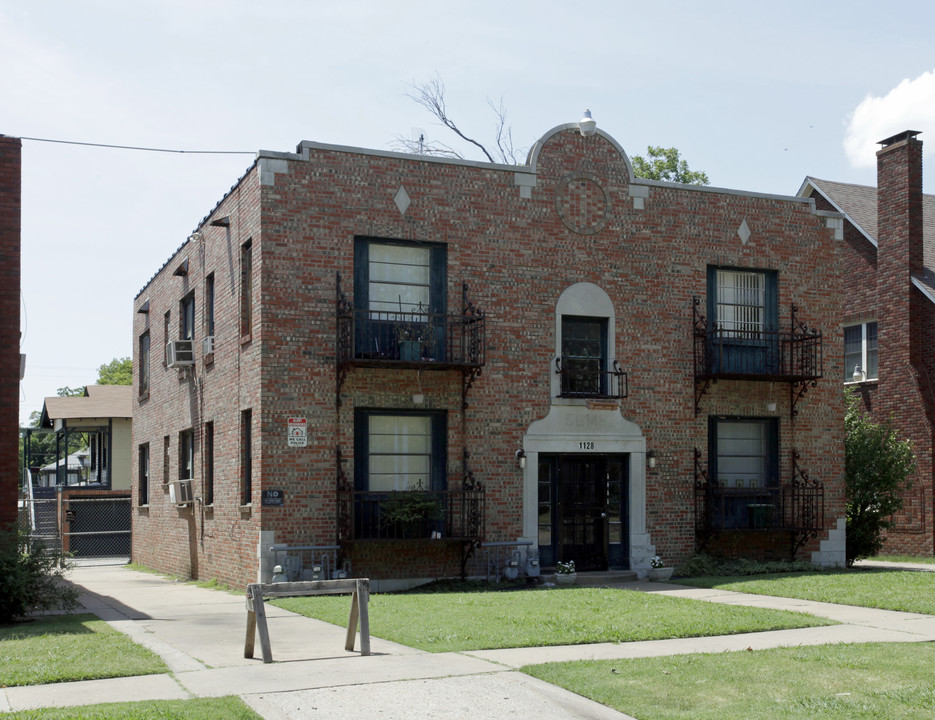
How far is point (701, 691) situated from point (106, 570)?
2089cm

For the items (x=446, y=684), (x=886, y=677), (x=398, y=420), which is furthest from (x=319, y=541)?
(x=886, y=677)

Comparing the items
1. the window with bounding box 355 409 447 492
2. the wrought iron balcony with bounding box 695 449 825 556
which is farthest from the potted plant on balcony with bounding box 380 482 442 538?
the wrought iron balcony with bounding box 695 449 825 556

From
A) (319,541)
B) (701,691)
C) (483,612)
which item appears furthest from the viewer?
(319,541)

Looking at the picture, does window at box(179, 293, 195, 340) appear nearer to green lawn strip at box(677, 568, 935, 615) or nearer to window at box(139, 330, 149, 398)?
window at box(139, 330, 149, 398)

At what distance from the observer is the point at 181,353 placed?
22078 millimetres

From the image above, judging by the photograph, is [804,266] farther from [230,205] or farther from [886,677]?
[886,677]

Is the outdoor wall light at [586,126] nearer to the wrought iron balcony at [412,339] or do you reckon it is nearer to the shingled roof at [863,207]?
the wrought iron balcony at [412,339]

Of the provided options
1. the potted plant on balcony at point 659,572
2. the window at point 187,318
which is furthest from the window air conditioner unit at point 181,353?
the potted plant on balcony at point 659,572

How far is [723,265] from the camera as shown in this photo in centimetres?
1991

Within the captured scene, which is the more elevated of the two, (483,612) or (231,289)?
(231,289)

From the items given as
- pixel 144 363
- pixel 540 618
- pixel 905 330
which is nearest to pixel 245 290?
pixel 540 618

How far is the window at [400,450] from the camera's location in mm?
17406

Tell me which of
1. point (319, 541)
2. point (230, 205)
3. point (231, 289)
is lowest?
point (319, 541)

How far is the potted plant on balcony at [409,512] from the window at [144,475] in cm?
1241
